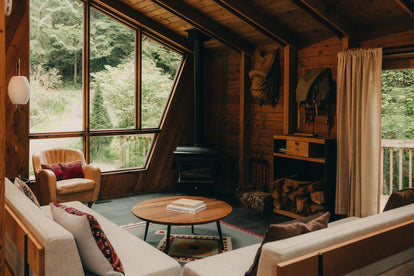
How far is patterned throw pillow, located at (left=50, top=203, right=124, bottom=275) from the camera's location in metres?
2.17

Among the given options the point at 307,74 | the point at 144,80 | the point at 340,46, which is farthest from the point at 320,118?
the point at 144,80

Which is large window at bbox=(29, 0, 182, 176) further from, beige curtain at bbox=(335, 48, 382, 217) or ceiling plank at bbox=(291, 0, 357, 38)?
beige curtain at bbox=(335, 48, 382, 217)

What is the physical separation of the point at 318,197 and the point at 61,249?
3466 millimetres

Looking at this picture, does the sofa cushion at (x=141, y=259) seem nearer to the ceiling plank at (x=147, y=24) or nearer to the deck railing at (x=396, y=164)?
the deck railing at (x=396, y=164)

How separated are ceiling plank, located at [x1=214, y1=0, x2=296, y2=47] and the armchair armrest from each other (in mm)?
2982

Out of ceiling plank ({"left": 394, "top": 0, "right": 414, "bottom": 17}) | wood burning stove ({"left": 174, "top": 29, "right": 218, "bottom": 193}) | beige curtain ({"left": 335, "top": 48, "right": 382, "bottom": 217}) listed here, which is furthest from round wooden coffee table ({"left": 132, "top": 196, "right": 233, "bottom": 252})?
ceiling plank ({"left": 394, "top": 0, "right": 414, "bottom": 17})

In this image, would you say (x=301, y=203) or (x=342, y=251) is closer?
(x=342, y=251)

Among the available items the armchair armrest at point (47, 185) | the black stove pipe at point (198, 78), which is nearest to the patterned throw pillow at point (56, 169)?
the armchair armrest at point (47, 185)

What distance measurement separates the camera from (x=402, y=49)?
4152 millimetres

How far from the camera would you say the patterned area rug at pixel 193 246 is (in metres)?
3.67

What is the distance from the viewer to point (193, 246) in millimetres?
3918

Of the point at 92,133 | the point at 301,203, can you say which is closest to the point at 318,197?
the point at 301,203

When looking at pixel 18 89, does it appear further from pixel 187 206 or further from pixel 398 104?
Answer: pixel 398 104

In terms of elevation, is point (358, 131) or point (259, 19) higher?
point (259, 19)
